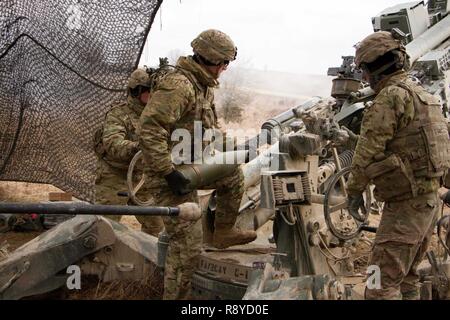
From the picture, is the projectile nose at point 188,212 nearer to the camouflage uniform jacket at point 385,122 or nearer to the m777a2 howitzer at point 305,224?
the m777a2 howitzer at point 305,224

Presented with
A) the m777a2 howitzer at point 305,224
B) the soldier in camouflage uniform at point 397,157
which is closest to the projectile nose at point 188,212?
the m777a2 howitzer at point 305,224

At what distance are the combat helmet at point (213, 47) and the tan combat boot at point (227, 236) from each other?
119 centimetres

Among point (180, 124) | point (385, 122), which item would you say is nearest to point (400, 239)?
point (385, 122)

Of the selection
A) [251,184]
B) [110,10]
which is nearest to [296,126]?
[251,184]

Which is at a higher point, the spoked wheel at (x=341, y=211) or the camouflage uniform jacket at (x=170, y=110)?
the camouflage uniform jacket at (x=170, y=110)

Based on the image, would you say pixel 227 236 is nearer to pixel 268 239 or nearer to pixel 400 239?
pixel 268 239

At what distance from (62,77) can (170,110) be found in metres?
2.81

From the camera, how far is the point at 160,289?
204 inches

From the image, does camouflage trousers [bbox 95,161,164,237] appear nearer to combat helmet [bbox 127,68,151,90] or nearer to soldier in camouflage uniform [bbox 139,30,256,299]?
combat helmet [bbox 127,68,151,90]

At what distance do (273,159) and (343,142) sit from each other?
493mm

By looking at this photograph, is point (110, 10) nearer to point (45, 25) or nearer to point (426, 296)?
point (45, 25)

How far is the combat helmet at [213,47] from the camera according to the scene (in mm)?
4531

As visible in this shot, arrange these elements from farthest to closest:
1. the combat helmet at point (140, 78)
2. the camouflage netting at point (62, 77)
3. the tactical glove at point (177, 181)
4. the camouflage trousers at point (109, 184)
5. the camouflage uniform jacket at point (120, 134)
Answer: the camouflage netting at point (62, 77)
the camouflage trousers at point (109, 184)
the combat helmet at point (140, 78)
the camouflage uniform jacket at point (120, 134)
the tactical glove at point (177, 181)

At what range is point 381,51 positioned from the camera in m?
4.10
